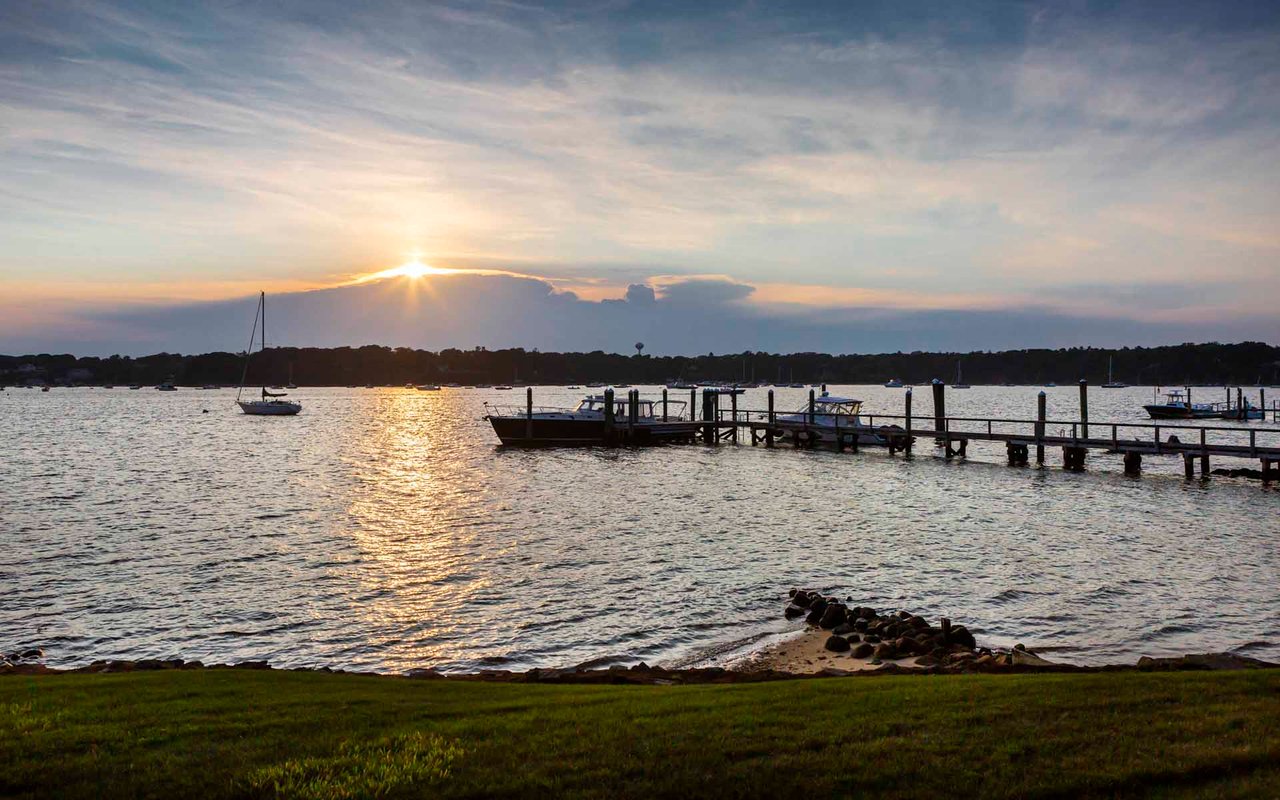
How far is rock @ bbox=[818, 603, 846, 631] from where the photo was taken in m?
18.5

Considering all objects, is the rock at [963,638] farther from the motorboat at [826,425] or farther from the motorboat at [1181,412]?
the motorboat at [1181,412]

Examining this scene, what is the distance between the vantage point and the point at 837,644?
55.3 feet

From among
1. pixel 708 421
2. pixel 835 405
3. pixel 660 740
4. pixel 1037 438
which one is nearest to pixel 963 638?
pixel 660 740

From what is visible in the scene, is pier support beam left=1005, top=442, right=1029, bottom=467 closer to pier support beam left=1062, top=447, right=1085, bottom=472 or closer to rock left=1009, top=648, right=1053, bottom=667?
pier support beam left=1062, top=447, right=1085, bottom=472

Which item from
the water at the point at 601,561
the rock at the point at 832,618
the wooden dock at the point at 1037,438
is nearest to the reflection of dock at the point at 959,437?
the wooden dock at the point at 1037,438

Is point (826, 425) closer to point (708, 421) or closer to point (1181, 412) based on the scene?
point (708, 421)

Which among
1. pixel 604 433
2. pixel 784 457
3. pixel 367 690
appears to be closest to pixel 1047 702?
pixel 367 690

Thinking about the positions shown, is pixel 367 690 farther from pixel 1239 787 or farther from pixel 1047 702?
pixel 1239 787

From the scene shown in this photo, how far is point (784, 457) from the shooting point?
61.6 meters

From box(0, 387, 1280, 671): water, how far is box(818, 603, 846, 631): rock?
0.94 meters

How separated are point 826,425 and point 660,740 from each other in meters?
59.8

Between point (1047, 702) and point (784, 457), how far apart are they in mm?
52325

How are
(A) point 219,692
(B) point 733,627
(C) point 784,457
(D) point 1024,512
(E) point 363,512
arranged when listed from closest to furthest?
(A) point 219,692, (B) point 733,627, (D) point 1024,512, (E) point 363,512, (C) point 784,457

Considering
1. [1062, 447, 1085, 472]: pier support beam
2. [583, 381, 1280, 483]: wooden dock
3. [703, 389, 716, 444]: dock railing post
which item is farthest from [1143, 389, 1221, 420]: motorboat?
[1062, 447, 1085, 472]: pier support beam
